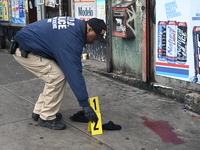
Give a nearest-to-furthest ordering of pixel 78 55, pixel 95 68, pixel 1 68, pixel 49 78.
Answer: pixel 78 55, pixel 49 78, pixel 95 68, pixel 1 68

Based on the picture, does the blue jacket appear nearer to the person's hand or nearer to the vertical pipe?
the person's hand

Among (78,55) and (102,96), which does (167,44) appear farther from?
(78,55)

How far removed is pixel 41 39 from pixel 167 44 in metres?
2.26

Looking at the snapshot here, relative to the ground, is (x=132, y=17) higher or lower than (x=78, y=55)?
higher

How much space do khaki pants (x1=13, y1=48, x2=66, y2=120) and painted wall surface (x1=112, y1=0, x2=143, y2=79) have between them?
222cm

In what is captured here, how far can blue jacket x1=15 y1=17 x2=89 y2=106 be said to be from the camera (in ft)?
12.1

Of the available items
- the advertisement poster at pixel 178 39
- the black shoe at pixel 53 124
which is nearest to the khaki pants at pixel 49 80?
the black shoe at pixel 53 124

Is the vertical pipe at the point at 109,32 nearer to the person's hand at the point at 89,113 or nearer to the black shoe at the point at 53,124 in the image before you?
the black shoe at the point at 53,124

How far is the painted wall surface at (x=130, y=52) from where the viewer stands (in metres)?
5.90

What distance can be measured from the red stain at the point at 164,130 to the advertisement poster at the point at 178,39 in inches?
40.4

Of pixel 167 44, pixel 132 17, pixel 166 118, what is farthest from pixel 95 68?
pixel 166 118

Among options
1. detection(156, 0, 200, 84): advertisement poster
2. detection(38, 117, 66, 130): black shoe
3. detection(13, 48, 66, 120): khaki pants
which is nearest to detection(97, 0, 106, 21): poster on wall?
detection(156, 0, 200, 84): advertisement poster

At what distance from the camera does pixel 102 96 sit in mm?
5543

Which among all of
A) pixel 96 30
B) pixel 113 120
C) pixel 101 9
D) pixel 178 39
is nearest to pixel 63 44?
pixel 96 30
